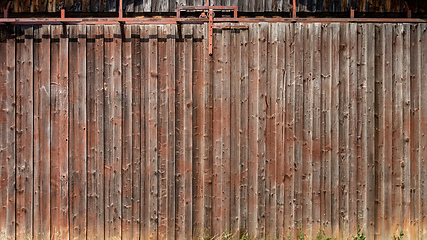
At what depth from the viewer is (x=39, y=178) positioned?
388 cm

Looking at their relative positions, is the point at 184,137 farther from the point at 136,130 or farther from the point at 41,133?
the point at 41,133

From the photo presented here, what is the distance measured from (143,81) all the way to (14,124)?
198 cm

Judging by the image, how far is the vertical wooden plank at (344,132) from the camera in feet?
12.7

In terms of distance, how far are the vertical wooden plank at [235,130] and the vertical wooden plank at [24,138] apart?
290 centimetres

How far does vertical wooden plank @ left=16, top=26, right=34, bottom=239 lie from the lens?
12.7 ft

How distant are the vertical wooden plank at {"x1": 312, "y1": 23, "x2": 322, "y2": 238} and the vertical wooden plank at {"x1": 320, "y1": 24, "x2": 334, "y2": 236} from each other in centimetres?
5

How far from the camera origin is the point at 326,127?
3.89 meters

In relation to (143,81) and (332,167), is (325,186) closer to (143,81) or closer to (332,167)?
(332,167)

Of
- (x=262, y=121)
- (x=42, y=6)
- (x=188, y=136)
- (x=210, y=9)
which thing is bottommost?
(x=188, y=136)

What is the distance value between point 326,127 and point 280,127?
2.20 feet

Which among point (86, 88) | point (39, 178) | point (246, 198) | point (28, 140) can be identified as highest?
point (86, 88)

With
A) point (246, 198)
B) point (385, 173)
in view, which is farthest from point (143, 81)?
point (385, 173)

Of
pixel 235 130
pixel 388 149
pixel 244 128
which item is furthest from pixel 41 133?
pixel 388 149

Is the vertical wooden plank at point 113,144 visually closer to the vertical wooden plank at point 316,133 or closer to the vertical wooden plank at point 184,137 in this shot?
the vertical wooden plank at point 184,137
